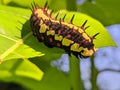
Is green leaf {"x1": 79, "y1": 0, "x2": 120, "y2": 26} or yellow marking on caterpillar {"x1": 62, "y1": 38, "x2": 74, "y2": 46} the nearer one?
yellow marking on caterpillar {"x1": 62, "y1": 38, "x2": 74, "y2": 46}

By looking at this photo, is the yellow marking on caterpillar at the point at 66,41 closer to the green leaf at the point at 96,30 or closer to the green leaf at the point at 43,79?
the green leaf at the point at 96,30

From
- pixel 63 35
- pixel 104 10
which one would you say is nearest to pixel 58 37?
pixel 63 35

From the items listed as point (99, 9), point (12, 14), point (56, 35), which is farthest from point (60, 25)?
point (99, 9)

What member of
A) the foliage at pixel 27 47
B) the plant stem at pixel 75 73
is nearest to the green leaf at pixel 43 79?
the foliage at pixel 27 47

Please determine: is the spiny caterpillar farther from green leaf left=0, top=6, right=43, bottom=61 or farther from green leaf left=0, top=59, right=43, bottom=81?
green leaf left=0, top=59, right=43, bottom=81

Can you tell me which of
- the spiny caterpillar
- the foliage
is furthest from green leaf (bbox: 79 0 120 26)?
the spiny caterpillar

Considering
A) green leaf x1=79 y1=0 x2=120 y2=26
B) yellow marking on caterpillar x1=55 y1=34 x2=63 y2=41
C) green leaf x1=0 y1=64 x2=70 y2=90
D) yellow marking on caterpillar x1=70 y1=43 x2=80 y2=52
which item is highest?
green leaf x1=79 y1=0 x2=120 y2=26

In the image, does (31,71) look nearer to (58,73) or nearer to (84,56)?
(58,73)

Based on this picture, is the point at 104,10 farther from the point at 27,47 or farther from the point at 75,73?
the point at 27,47
